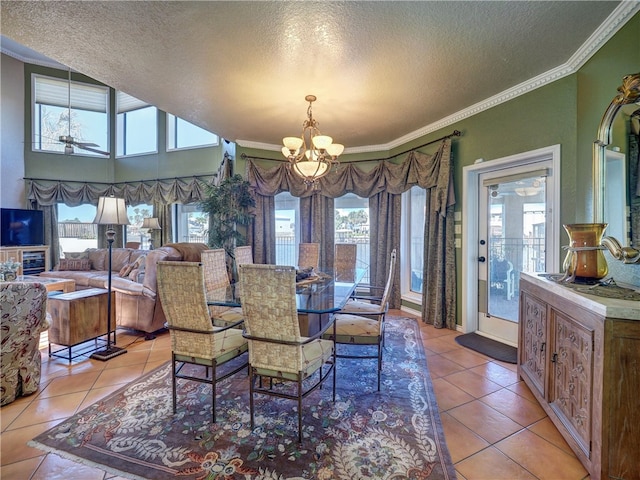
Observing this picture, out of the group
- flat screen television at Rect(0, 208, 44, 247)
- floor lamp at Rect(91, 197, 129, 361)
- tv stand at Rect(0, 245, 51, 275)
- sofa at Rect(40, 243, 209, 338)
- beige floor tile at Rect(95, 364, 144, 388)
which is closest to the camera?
beige floor tile at Rect(95, 364, 144, 388)

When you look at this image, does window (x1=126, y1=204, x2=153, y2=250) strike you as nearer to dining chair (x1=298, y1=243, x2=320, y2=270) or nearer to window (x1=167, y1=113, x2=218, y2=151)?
window (x1=167, y1=113, x2=218, y2=151)

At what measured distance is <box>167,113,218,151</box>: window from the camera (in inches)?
264

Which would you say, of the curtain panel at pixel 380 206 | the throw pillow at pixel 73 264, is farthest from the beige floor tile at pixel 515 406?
the throw pillow at pixel 73 264

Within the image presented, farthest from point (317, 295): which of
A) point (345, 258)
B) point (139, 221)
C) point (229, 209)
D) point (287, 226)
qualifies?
point (139, 221)

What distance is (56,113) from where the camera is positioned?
690cm

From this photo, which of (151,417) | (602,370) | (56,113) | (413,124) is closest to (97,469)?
(151,417)

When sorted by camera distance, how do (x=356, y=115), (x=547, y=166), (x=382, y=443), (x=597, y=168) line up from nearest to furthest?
(x=382, y=443) < (x=597, y=168) < (x=547, y=166) < (x=356, y=115)

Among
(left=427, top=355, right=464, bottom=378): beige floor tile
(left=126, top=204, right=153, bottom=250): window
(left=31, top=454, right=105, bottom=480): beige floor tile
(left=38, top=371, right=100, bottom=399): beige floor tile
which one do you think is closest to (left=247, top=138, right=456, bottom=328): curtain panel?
(left=427, top=355, right=464, bottom=378): beige floor tile

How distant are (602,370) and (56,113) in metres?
9.89

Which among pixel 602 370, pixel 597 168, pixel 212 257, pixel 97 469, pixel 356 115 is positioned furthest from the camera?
pixel 356 115

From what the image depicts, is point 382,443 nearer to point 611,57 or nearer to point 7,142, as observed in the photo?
point 611,57

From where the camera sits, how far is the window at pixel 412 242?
460 cm

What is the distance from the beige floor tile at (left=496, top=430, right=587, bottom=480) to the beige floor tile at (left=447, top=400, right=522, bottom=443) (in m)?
0.05

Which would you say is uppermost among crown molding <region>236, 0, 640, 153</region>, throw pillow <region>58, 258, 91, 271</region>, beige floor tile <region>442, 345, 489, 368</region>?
crown molding <region>236, 0, 640, 153</region>
